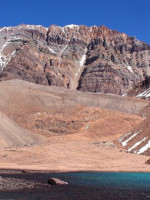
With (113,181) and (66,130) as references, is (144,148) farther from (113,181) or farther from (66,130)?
(66,130)

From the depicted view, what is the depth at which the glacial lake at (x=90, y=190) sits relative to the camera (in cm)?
1919

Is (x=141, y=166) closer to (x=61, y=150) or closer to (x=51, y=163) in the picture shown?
(x=51, y=163)

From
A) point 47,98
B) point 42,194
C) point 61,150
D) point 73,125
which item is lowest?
point 42,194

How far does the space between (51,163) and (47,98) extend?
191 feet

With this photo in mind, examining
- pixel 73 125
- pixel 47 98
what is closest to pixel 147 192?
pixel 73 125

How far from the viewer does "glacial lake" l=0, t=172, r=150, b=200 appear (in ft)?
63.0

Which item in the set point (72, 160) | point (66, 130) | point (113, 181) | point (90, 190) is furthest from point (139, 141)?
point (90, 190)

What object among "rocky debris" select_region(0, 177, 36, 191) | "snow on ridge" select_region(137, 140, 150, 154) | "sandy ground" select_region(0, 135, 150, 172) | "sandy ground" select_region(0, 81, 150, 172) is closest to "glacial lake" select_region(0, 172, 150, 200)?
"rocky debris" select_region(0, 177, 36, 191)

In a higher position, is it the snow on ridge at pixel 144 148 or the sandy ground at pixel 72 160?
the snow on ridge at pixel 144 148

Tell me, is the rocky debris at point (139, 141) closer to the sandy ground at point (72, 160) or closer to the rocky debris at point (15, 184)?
the sandy ground at point (72, 160)

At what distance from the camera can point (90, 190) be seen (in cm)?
2180

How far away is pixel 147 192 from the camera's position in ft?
70.6

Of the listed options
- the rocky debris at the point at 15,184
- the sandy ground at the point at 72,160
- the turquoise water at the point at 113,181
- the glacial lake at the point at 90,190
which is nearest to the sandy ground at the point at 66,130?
the sandy ground at the point at 72,160

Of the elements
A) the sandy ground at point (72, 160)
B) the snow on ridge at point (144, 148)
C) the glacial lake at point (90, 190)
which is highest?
the snow on ridge at point (144, 148)
